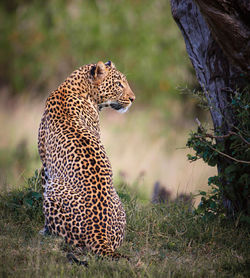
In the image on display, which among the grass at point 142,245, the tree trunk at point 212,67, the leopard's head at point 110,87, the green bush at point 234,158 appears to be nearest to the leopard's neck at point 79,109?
the leopard's head at point 110,87

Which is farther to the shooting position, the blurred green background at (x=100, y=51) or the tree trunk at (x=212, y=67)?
the blurred green background at (x=100, y=51)

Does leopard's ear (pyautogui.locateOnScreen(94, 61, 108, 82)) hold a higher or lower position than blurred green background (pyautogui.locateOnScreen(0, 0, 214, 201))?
lower

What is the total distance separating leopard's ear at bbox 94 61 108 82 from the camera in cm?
664

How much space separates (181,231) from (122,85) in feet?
7.39

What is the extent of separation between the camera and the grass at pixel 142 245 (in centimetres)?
464

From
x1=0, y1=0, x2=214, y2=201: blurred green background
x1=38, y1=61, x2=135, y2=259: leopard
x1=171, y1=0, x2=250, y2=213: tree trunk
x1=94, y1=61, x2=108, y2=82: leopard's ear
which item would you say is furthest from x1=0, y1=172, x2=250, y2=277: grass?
x1=0, y1=0, x2=214, y2=201: blurred green background

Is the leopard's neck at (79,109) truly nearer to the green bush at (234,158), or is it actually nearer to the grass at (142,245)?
the grass at (142,245)

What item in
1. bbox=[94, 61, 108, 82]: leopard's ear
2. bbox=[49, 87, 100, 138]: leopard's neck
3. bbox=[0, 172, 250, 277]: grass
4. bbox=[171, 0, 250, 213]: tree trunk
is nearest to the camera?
bbox=[0, 172, 250, 277]: grass

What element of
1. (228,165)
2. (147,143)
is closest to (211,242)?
(228,165)

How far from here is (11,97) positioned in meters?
16.9

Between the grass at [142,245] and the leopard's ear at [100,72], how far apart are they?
5.45 ft

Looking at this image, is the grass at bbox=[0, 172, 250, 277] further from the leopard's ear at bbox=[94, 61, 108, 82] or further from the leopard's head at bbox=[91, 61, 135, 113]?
the leopard's ear at bbox=[94, 61, 108, 82]

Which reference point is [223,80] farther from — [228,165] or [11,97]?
[11,97]

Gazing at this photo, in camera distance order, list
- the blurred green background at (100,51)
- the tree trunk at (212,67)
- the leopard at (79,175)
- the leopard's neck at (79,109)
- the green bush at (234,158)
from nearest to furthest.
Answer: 1. the leopard at (79,175)
2. the green bush at (234,158)
3. the tree trunk at (212,67)
4. the leopard's neck at (79,109)
5. the blurred green background at (100,51)
